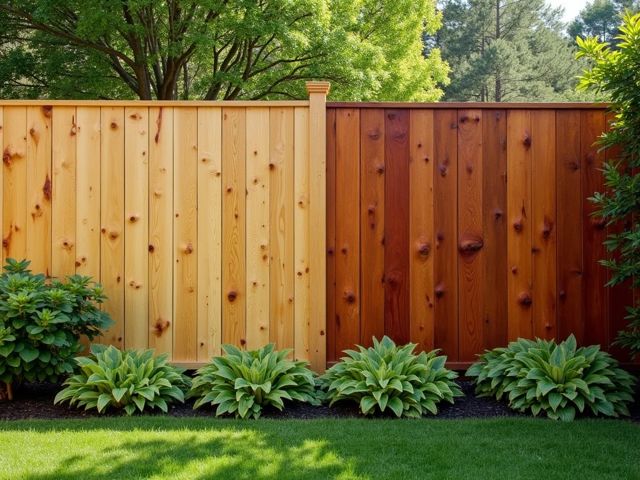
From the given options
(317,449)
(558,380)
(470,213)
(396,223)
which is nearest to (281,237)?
(396,223)

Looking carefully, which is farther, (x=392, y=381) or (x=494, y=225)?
(x=494, y=225)

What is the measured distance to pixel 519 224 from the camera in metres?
4.68

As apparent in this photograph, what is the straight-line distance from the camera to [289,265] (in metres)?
4.60

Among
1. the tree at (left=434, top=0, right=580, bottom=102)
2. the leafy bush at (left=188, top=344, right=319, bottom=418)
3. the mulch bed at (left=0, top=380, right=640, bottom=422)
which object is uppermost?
the tree at (left=434, top=0, right=580, bottom=102)

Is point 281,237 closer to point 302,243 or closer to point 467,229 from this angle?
point 302,243

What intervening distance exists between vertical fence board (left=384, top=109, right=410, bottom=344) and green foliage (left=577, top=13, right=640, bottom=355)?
1.14m

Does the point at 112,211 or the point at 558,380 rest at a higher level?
the point at 112,211

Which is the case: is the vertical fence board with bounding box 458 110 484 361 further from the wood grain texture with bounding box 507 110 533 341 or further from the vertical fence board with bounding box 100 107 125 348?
the vertical fence board with bounding box 100 107 125 348

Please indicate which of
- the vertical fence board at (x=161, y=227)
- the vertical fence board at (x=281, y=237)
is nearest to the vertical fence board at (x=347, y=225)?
the vertical fence board at (x=281, y=237)

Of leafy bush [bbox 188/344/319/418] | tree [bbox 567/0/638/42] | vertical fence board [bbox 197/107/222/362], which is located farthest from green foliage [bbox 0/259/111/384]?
tree [bbox 567/0/638/42]

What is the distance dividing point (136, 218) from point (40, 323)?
0.94 m

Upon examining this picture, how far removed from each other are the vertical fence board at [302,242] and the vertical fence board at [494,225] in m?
1.15

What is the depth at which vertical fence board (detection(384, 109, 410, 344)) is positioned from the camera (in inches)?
184


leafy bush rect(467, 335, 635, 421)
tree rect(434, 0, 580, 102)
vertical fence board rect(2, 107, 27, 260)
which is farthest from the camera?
tree rect(434, 0, 580, 102)
